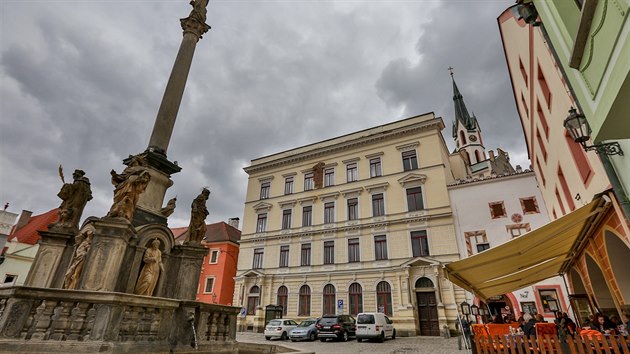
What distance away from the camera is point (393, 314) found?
74.4ft

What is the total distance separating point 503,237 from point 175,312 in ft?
73.3

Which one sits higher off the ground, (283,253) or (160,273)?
(283,253)

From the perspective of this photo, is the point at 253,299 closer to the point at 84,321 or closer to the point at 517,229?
the point at 517,229

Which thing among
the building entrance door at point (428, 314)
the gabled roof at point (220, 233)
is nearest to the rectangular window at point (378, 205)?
the building entrance door at point (428, 314)

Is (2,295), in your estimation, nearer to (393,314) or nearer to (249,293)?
(393,314)

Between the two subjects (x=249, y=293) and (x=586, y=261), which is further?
(x=249, y=293)

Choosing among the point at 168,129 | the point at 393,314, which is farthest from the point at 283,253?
the point at 168,129

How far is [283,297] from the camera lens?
1071 inches

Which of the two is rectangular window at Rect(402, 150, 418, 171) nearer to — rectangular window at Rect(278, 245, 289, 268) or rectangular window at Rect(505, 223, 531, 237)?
rectangular window at Rect(505, 223, 531, 237)

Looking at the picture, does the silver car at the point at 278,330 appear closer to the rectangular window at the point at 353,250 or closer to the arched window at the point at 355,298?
the arched window at the point at 355,298

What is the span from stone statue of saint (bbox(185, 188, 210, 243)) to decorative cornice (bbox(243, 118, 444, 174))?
22.9 m

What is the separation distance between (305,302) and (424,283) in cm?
984

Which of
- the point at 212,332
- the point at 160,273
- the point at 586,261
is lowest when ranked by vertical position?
the point at 212,332

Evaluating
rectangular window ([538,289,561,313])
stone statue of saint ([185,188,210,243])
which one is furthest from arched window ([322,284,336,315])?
stone statue of saint ([185,188,210,243])
